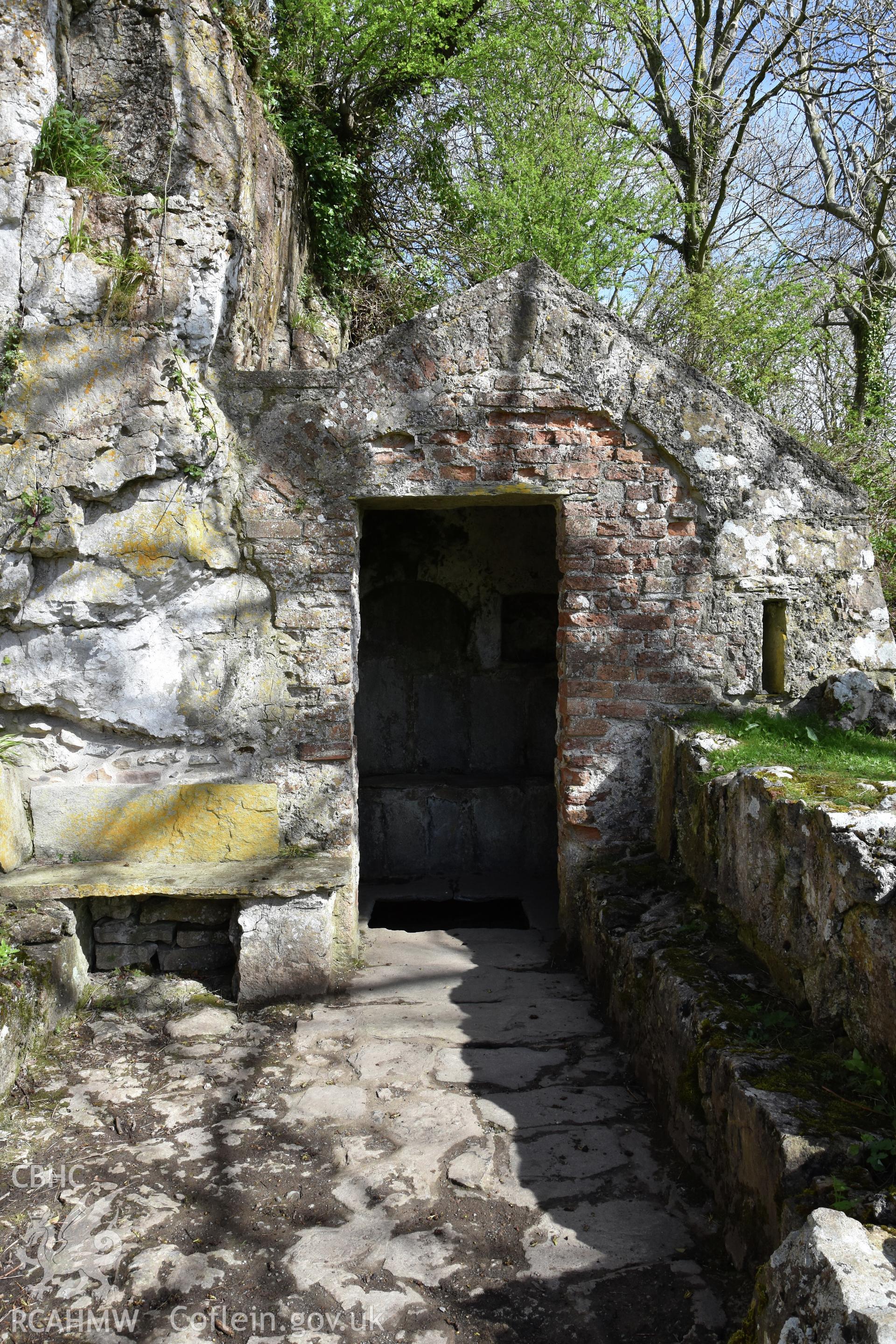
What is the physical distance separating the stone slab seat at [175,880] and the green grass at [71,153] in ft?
9.96

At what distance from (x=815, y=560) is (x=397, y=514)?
338 cm

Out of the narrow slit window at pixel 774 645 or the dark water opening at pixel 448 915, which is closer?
the narrow slit window at pixel 774 645

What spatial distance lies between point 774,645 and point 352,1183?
3057 millimetres

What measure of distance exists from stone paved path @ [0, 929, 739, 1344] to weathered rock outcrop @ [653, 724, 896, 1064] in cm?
73

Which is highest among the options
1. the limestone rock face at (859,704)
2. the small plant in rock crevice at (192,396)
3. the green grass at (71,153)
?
the green grass at (71,153)

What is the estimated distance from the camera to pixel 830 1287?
1.54 m

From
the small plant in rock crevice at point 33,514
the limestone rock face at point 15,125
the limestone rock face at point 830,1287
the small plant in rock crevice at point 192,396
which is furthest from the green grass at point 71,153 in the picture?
the limestone rock face at point 830,1287

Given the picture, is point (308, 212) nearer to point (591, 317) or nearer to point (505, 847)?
point (591, 317)

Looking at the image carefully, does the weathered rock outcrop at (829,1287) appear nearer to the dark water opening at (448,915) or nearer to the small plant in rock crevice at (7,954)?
the small plant in rock crevice at (7,954)

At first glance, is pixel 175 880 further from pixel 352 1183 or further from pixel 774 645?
pixel 774 645

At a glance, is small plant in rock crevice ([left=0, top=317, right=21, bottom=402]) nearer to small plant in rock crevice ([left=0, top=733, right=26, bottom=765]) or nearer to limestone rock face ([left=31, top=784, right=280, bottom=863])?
small plant in rock crevice ([left=0, top=733, right=26, bottom=765])

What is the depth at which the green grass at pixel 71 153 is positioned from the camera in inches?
156

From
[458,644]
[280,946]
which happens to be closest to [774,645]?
[280,946]

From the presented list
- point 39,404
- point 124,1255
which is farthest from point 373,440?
point 124,1255
